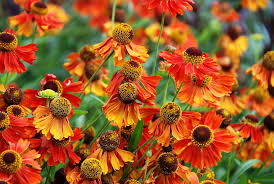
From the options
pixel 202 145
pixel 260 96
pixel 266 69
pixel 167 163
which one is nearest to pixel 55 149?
pixel 167 163

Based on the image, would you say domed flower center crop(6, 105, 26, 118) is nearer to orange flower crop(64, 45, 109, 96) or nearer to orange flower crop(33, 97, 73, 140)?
orange flower crop(33, 97, 73, 140)

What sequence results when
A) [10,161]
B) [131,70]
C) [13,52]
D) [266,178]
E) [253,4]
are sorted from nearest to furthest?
1. [10,161]
2. [131,70]
3. [13,52]
4. [266,178]
5. [253,4]

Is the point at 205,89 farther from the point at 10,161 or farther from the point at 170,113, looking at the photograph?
the point at 10,161

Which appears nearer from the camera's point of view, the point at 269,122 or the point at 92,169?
the point at 92,169

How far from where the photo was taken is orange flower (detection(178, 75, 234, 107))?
1258 mm

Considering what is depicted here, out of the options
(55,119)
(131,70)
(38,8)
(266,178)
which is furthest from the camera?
(38,8)

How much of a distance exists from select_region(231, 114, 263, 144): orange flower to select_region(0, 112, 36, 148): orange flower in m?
0.71

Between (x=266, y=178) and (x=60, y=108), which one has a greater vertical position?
(x=60, y=108)

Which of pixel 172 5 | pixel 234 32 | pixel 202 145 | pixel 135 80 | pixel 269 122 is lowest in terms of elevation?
pixel 234 32

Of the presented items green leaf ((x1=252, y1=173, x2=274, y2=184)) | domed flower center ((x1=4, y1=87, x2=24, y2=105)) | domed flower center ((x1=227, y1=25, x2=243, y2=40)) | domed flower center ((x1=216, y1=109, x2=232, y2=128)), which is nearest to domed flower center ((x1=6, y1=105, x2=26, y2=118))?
domed flower center ((x1=4, y1=87, x2=24, y2=105))

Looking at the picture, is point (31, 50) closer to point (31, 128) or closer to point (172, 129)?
point (31, 128)

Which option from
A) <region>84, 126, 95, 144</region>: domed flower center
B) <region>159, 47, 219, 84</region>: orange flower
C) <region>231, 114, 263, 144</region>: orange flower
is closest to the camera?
<region>159, 47, 219, 84</region>: orange flower

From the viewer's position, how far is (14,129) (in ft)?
3.60

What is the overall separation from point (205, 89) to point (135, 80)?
215 millimetres
